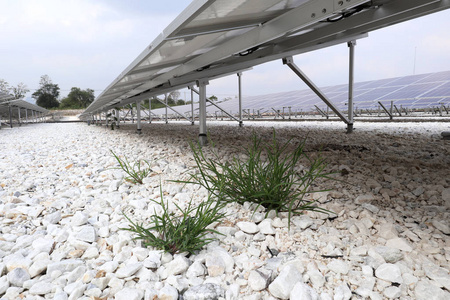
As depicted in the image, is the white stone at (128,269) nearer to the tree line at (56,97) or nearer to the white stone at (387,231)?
the white stone at (387,231)

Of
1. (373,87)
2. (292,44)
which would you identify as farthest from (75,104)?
(292,44)

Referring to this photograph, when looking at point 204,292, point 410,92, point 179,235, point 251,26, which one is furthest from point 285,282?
point 410,92

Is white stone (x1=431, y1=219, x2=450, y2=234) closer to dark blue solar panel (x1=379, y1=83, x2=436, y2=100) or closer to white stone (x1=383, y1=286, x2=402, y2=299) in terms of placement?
white stone (x1=383, y1=286, x2=402, y2=299)

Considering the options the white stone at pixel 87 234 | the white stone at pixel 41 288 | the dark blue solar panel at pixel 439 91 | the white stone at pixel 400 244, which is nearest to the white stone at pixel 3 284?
the white stone at pixel 41 288

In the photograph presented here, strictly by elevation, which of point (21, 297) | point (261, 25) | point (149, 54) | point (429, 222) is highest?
point (261, 25)

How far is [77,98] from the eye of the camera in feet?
127

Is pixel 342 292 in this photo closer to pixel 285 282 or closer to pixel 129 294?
pixel 285 282

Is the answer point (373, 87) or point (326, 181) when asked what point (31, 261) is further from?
point (373, 87)

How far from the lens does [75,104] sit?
38.1 m

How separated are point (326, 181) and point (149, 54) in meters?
1.66

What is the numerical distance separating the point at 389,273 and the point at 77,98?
43825 mm

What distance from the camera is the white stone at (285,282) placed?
3.35 feet

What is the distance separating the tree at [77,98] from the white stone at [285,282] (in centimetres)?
4112

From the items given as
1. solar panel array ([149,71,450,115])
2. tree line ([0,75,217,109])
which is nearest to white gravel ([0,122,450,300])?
solar panel array ([149,71,450,115])
